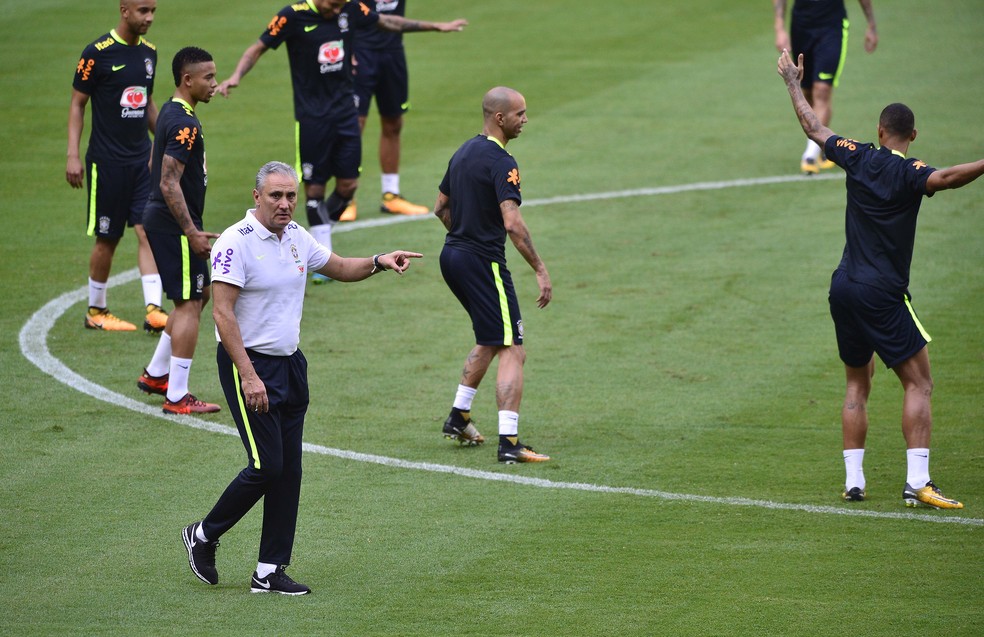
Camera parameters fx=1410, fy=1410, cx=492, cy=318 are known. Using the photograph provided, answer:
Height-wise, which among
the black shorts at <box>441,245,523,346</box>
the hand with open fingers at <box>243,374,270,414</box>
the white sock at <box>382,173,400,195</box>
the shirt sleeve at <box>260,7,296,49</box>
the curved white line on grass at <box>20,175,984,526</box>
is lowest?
the curved white line on grass at <box>20,175,984,526</box>

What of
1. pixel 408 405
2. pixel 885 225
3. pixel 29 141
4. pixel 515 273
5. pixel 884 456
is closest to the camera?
pixel 885 225

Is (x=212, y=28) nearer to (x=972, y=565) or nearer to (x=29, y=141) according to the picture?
(x=29, y=141)

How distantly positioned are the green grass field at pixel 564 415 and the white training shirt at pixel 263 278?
136 centimetres

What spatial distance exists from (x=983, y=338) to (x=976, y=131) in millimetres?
8305

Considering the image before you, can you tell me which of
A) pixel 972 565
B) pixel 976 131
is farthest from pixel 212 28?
pixel 972 565

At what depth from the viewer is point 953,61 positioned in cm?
2372

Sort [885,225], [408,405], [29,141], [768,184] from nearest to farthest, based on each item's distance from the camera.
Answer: [885,225], [408,405], [768,184], [29,141]

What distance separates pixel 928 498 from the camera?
881 cm

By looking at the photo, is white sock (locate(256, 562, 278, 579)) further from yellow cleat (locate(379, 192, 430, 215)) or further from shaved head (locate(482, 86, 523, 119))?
yellow cleat (locate(379, 192, 430, 215))

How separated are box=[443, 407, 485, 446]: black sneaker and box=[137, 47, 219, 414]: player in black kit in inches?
74.7

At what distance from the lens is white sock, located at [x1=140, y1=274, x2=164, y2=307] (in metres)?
12.7

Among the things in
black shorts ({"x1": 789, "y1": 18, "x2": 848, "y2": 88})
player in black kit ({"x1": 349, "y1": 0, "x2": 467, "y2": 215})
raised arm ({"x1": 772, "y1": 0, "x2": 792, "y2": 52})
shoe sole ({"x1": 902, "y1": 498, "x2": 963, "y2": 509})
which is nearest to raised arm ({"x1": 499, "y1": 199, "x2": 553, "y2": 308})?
shoe sole ({"x1": 902, "y1": 498, "x2": 963, "y2": 509})

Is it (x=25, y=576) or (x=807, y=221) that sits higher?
(x=807, y=221)

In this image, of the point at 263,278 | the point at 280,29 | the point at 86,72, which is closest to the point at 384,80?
the point at 280,29
